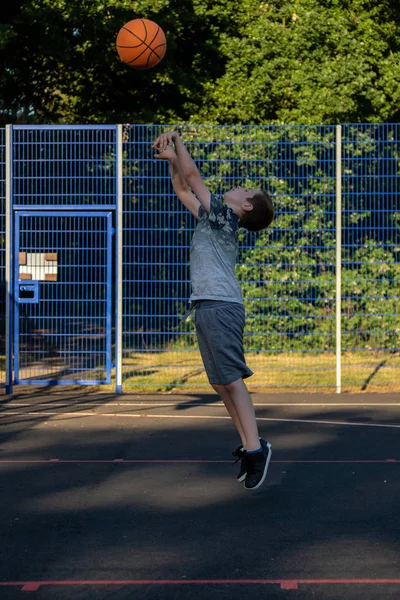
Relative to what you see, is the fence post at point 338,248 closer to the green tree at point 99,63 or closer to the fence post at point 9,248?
the fence post at point 9,248

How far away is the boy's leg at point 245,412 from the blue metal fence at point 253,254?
6092mm

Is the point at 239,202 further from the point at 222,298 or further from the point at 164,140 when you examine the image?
the point at 164,140

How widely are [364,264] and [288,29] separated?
6.66 meters

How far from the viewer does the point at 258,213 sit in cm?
598

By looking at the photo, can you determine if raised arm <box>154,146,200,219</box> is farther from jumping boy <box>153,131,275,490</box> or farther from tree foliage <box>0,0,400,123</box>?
tree foliage <box>0,0,400,123</box>

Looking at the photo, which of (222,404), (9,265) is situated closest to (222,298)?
(222,404)

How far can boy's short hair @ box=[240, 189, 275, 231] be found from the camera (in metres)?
5.98

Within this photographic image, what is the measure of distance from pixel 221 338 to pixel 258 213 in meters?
0.75

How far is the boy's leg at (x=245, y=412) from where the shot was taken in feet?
19.4

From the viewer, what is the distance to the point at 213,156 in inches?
491

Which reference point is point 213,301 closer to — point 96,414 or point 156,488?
point 156,488

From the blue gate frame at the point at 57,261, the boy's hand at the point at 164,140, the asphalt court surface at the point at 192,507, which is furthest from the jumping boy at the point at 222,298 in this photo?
the blue gate frame at the point at 57,261

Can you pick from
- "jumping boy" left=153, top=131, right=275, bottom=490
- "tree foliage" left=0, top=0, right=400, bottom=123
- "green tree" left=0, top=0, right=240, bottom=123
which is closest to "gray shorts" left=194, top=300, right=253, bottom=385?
"jumping boy" left=153, top=131, right=275, bottom=490

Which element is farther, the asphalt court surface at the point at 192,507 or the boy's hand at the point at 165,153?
the boy's hand at the point at 165,153
